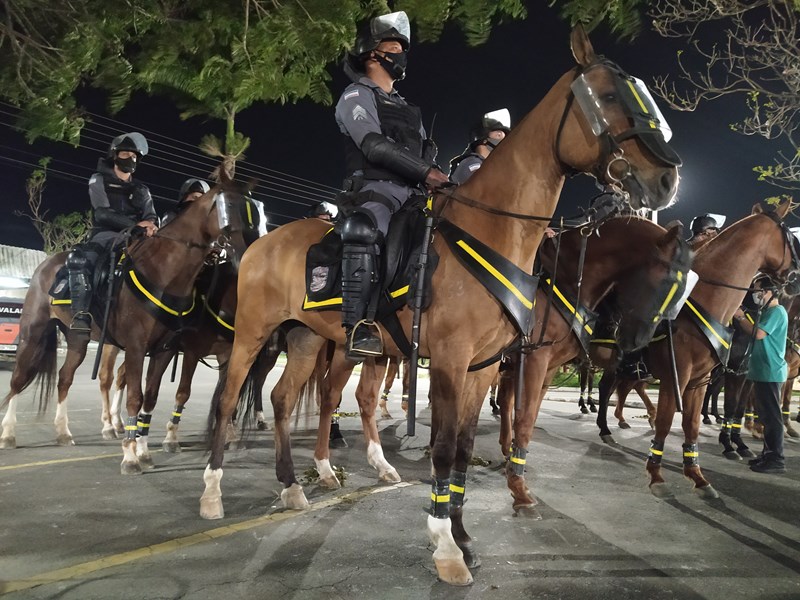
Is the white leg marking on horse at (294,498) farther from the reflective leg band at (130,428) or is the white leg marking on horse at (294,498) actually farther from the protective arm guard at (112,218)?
the protective arm guard at (112,218)

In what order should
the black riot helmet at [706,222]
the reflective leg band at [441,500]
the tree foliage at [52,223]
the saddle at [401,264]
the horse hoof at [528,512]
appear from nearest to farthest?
1. the reflective leg band at [441,500]
2. the saddle at [401,264]
3. the horse hoof at [528,512]
4. the black riot helmet at [706,222]
5. the tree foliage at [52,223]

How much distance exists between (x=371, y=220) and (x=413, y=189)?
566 millimetres

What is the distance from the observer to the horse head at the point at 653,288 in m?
5.41

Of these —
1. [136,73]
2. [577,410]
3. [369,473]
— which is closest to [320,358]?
[369,473]

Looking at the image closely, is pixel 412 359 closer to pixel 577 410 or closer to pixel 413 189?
pixel 413 189

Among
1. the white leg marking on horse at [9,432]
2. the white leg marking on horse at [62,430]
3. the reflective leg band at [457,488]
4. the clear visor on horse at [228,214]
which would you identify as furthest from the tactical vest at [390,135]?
the white leg marking on horse at [9,432]

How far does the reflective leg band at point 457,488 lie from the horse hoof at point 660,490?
Answer: 8.90 ft

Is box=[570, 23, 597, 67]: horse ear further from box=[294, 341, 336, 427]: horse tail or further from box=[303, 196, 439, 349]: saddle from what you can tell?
box=[294, 341, 336, 427]: horse tail

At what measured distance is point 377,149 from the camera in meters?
3.77

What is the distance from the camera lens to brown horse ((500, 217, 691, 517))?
536cm

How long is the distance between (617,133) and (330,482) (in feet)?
12.7

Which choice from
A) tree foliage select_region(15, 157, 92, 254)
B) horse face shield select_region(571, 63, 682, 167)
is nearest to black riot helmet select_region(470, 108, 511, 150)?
horse face shield select_region(571, 63, 682, 167)

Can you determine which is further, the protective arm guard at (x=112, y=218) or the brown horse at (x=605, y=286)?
the protective arm guard at (x=112, y=218)

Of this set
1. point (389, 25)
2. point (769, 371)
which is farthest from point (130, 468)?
point (769, 371)
